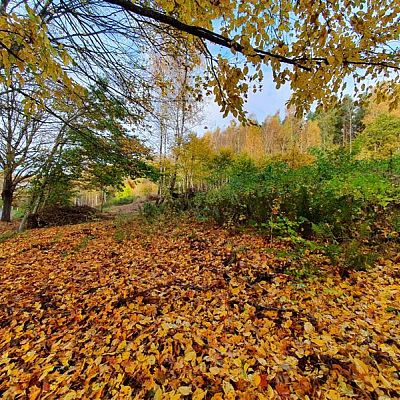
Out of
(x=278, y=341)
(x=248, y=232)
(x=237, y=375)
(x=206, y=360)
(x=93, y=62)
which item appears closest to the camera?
(x=237, y=375)

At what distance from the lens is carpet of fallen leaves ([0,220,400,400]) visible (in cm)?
153

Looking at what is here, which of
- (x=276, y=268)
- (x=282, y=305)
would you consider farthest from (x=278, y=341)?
(x=276, y=268)

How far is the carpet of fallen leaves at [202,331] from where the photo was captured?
1.53 m

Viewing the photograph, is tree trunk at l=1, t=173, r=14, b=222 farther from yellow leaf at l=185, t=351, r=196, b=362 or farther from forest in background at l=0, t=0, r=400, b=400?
yellow leaf at l=185, t=351, r=196, b=362

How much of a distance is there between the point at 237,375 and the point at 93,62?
3959 millimetres

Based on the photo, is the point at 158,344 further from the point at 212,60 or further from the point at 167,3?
the point at 167,3

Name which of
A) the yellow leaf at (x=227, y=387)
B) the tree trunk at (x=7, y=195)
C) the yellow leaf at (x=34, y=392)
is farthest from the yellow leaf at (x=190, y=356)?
the tree trunk at (x=7, y=195)

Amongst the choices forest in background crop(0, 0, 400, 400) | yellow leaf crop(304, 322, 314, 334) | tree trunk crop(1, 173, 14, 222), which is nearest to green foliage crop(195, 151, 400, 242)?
forest in background crop(0, 0, 400, 400)

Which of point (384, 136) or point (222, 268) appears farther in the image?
point (384, 136)

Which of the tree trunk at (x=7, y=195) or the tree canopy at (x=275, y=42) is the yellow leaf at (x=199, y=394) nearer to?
the tree canopy at (x=275, y=42)

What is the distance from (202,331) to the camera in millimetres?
2025

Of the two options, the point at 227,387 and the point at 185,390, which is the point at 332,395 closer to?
the point at 227,387

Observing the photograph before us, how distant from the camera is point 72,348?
1.97m

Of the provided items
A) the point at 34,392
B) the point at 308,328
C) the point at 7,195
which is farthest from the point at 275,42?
the point at 7,195
